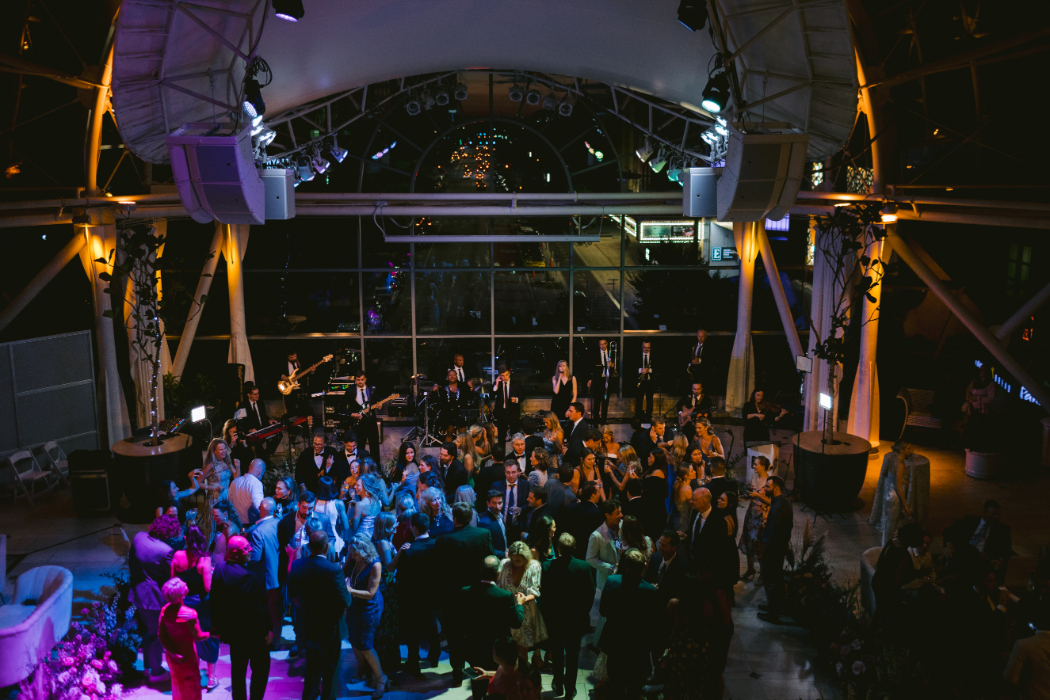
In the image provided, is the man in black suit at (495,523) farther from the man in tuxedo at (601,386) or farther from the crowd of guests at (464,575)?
the man in tuxedo at (601,386)

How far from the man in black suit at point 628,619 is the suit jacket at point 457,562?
1.05m

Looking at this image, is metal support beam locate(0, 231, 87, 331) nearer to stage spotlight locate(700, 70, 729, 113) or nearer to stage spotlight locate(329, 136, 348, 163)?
stage spotlight locate(329, 136, 348, 163)

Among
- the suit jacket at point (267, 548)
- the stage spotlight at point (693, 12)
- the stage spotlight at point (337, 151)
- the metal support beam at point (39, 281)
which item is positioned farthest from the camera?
the stage spotlight at point (337, 151)

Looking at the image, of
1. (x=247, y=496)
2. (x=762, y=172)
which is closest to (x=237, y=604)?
(x=247, y=496)

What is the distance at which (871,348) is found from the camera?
37.0 ft

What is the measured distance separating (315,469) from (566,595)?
3650 millimetres

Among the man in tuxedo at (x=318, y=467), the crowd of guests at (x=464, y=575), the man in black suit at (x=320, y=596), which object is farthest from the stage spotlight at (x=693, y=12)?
the man in black suit at (x=320, y=596)

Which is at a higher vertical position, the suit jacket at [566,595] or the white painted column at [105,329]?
the white painted column at [105,329]

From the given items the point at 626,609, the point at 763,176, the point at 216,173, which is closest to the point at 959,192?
the point at 763,176

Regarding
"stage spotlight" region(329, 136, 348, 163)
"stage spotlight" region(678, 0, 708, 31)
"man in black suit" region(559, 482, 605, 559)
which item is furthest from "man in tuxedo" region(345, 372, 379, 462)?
"stage spotlight" region(678, 0, 708, 31)

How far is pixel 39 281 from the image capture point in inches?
394

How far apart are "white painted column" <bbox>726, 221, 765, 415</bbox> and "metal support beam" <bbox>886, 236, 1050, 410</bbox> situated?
274 centimetres

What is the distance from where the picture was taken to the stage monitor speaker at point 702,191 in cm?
824

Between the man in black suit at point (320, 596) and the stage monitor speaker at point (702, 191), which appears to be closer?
the man in black suit at point (320, 596)
